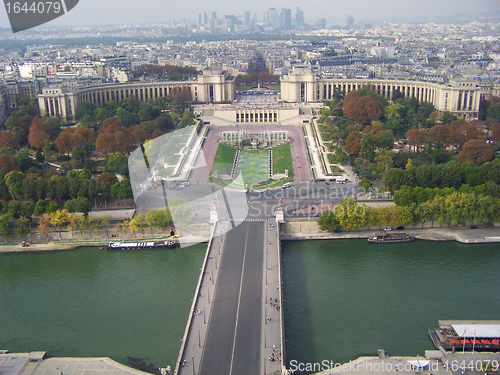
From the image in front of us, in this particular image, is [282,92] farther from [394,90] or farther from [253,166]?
[253,166]

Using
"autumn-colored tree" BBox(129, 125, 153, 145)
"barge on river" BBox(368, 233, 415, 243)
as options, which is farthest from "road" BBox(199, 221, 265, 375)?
"autumn-colored tree" BBox(129, 125, 153, 145)

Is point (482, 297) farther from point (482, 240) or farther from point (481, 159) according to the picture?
point (481, 159)

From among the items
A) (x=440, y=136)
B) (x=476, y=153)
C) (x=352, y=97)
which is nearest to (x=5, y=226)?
(x=476, y=153)

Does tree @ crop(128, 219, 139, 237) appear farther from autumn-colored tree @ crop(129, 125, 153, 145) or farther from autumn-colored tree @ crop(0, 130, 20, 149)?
autumn-colored tree @ crop(0, 130, 20, 149)

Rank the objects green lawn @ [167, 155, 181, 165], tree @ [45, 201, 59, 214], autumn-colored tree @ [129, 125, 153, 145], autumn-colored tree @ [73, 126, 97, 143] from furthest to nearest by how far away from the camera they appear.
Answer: autumn-colored tree @ [73, 126, 97, 143]
autumn-colored tree @ [129, 125, 153, 145]
green lawn @ [167, 155, 181, 165]
tree @ [45, 201, 59, 214]

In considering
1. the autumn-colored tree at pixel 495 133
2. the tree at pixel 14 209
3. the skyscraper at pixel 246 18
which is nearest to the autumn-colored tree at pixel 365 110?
the autumn-colored tree at pixel 495 133
